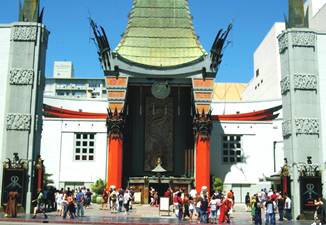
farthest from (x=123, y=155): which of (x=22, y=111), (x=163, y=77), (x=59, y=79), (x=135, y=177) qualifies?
(x=59, y=79)

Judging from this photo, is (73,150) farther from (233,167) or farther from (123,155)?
(233,167)

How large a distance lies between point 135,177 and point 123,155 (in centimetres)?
258

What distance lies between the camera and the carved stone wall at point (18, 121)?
25.5 metres

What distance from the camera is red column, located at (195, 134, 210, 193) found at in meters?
44.0

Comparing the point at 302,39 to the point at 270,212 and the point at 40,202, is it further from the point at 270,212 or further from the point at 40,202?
the point at 40,202

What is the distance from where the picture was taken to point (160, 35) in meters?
48.7

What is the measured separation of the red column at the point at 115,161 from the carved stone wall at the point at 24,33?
65.6 ft

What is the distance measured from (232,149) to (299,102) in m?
23.4

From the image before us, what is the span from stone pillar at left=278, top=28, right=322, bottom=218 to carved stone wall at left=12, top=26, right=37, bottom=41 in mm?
13905

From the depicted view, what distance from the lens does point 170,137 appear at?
4822cm

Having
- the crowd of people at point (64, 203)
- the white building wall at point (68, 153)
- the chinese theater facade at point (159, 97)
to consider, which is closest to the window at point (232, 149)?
the chinese theater facade at point (159, 97)

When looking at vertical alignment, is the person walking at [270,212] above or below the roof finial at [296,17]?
below

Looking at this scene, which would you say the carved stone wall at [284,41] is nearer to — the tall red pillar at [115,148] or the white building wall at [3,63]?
the white building wall at [3,63]

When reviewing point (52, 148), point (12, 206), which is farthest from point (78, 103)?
point (12, 206)
